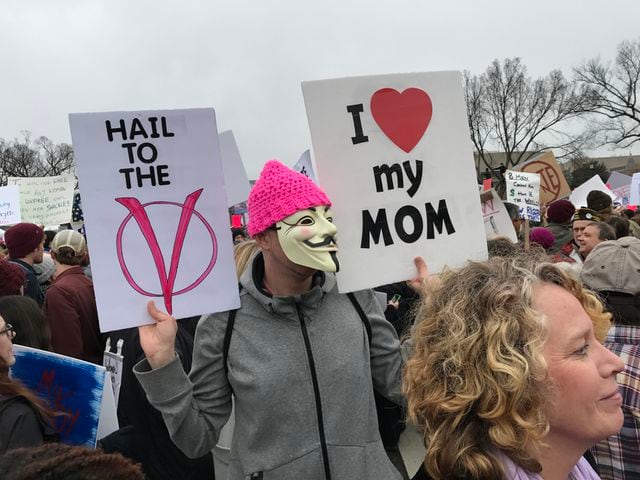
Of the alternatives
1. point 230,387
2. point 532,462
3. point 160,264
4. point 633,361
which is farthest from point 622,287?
point 160,264

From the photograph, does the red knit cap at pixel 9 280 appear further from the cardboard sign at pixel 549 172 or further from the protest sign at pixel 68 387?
the cardboard sign at pixel 549 172

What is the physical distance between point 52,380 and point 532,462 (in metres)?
1.92

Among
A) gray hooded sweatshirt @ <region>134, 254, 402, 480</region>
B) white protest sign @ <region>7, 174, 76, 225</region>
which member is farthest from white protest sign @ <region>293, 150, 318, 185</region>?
white protest sign @ <region>7, 174, 76, 225</region>

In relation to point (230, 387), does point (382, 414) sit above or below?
below

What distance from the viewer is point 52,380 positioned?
2264mm

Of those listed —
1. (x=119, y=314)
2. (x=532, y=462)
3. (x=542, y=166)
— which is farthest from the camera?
(x=542, y=166)

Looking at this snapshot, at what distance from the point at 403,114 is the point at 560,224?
16.0ft

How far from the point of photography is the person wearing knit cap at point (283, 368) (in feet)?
5.97

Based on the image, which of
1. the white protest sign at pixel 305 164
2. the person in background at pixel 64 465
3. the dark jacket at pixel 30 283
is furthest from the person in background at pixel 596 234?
the dark jacket at pixel 30 283

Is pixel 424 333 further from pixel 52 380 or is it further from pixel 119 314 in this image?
pixel 52 380

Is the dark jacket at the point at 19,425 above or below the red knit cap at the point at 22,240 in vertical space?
below

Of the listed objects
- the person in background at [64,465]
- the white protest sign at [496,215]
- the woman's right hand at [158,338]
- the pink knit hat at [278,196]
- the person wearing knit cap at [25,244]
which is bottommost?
the person in background at [64,465]

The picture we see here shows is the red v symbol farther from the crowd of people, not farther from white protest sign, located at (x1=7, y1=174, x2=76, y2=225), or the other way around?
white protest sign, located at (x1=7, y1=174, x2=76, y2=225)

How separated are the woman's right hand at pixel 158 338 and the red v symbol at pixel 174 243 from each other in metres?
0.05
